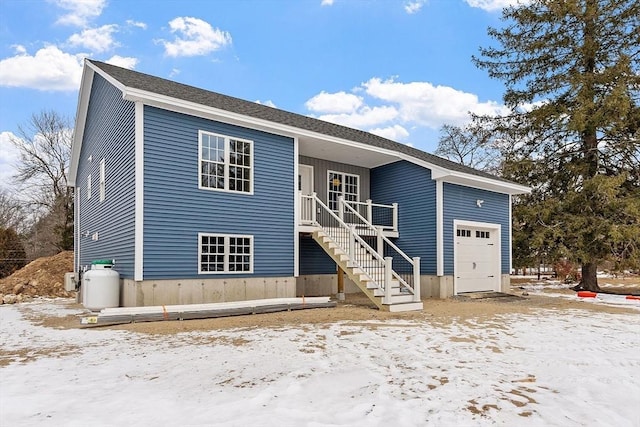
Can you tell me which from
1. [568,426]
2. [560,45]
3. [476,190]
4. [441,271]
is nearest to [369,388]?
[568,426]

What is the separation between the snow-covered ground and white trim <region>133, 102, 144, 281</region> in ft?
6.83

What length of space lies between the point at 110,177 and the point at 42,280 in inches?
335

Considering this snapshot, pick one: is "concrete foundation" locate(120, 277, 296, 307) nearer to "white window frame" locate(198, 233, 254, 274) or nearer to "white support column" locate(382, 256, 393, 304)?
"white window frame" locate(198, 233, 254, 274)

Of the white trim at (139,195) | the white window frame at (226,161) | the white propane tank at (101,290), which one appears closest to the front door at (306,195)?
the white window frame at (226,161)

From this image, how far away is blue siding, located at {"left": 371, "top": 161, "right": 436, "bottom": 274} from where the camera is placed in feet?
47.4

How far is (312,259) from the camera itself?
14.8 m

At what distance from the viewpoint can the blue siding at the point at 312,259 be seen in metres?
14.6

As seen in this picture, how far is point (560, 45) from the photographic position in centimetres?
1931

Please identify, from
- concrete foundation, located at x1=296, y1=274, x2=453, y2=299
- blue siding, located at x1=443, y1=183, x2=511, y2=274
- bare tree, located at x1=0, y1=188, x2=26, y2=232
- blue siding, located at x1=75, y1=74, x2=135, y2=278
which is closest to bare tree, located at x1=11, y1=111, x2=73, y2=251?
bare tree, located at x1=0, y1=188, x2=26, y2=232

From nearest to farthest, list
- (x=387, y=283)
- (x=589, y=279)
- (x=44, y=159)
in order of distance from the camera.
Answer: (x=387, y=283), (x=589, y=279), (x=44, y=159)

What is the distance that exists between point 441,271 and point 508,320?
175 inches

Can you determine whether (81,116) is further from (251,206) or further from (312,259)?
(312,259)

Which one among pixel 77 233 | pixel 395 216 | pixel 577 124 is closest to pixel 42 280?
pixel 77 233

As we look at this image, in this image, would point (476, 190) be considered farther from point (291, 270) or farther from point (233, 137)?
point (233, 137)
